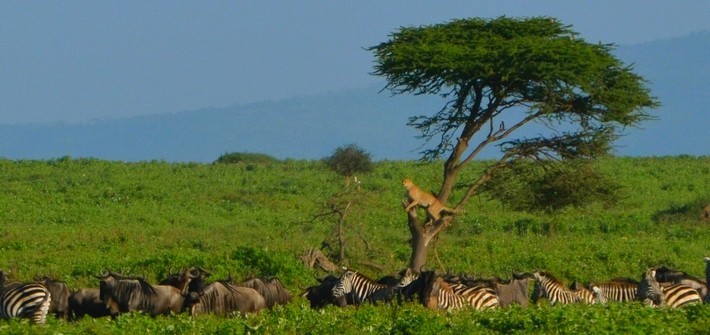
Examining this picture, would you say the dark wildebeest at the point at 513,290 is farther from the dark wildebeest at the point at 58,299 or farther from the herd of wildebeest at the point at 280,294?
the dark wildebeest at the point at 58,299

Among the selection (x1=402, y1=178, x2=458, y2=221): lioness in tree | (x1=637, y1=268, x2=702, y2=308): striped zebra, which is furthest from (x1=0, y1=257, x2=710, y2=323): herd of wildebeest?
(x1=402, y1=178, x2=458, y2=221): lioness in tree

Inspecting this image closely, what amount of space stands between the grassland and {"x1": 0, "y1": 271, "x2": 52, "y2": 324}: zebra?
1.24 metres

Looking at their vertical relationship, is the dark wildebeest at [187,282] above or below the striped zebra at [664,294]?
above

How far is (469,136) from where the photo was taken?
892 inches

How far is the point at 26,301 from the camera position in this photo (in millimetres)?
15102

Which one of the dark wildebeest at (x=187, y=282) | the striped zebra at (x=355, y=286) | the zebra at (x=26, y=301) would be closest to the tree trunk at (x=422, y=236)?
the striped zebra at (x=355, y=286)

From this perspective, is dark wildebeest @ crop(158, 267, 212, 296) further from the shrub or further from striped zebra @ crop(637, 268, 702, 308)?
the shrub

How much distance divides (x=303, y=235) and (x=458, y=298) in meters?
12.4

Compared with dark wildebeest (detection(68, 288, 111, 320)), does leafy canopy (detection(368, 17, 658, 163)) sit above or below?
above

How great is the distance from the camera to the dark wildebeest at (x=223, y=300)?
50.5 feet

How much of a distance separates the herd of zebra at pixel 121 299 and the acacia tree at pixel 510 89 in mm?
7115

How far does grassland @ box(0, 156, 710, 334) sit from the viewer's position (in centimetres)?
1326

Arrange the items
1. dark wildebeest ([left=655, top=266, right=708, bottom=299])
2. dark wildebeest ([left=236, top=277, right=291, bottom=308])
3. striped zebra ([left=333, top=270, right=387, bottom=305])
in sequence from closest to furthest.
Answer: dark wildebeest ([left=236, top=277, right=291, bottom=308]), striped zebra ([left=333, top=270, right=387, bottom=305]), dark wildebeest ([left=655, top=266, right=708, bottom=299])

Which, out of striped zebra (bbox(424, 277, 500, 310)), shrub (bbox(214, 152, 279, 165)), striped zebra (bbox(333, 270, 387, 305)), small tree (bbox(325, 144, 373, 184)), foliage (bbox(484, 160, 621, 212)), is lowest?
striped zebra (bbox(424, 277, 500, 310))
